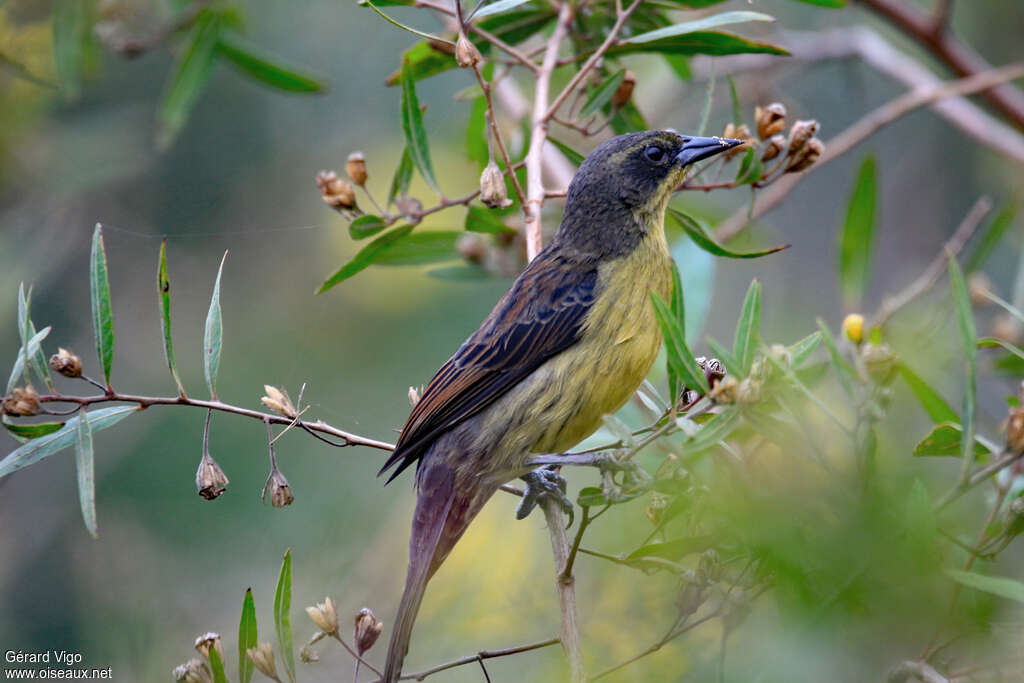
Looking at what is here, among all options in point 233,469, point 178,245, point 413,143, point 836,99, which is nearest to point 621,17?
point 413,143

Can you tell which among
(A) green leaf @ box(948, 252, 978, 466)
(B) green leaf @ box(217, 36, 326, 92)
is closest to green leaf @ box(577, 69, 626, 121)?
(B) green leaf @ box(217, 36, 326, 92)

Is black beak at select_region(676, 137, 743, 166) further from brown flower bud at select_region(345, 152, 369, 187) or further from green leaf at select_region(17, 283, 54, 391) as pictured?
green leaf at select_region(17, 283, 54, 391)

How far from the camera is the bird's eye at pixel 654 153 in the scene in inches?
134

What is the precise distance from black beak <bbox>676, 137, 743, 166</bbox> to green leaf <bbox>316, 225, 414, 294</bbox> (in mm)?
978

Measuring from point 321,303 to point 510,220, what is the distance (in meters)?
2.01

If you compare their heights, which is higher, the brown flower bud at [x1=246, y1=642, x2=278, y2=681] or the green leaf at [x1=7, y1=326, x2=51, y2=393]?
the green leaf at [x1=7, y1=326, x2=51, y2=393]

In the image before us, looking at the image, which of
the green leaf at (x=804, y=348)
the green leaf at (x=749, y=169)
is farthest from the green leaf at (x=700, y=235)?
the green leaf at (x=804, y=348)

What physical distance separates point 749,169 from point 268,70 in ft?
7.14

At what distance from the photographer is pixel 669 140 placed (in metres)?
3.41

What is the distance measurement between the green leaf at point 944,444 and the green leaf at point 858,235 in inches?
67.6

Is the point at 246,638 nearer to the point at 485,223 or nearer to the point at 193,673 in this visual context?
the point at 193,673

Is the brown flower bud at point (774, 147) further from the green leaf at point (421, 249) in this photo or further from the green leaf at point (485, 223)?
the green leaf at point (421, 249)

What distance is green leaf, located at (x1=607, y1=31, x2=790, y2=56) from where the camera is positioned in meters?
3.07

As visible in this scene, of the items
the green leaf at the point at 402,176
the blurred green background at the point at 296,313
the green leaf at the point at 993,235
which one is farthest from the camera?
the green leaf at the point at 993,235
